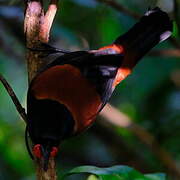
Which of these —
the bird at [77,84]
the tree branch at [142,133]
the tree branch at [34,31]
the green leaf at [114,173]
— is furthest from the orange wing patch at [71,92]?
the tree branch at [142,133]

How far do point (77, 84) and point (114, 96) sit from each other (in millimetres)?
2195

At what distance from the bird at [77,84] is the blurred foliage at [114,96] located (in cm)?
103

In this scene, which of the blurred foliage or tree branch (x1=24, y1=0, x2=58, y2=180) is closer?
tree branch (x1=24, y1=0, x2=58, y2=180)

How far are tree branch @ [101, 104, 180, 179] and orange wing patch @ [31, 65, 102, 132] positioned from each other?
1207 millimetres

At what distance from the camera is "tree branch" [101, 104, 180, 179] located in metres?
4.06

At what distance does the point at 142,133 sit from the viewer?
163 inches

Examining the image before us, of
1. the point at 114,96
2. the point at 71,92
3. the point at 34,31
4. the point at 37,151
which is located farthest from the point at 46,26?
the point at 114,96

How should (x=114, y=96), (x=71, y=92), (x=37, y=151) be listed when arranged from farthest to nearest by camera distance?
(x=114, y=96)
(x=71, y=92)
(x=37, y=151)

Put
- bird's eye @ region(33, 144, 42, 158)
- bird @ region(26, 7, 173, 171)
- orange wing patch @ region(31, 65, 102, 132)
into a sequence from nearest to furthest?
bird's eye @ region(33, 144, 42, 158) → bird @ region(26, 7, 173, 171) → orange wing patch @ region(31, 65, 102, 132)

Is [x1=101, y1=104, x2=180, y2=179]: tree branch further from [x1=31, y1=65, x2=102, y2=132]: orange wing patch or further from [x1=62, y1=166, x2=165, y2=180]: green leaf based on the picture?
[x1=62, y1=166, x2=165, y2=180]: green leaf

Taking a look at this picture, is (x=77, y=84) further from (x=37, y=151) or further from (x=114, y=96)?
(x=114, y=96)

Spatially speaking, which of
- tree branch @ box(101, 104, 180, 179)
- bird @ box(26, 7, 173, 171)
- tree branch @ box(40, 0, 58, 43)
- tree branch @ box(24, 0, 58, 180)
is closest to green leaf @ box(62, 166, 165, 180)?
bird @ box(26, 7, 173, 171)

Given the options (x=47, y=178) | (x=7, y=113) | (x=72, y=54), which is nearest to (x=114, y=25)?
(x=7, y=113)

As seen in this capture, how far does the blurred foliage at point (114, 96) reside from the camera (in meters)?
4.29
